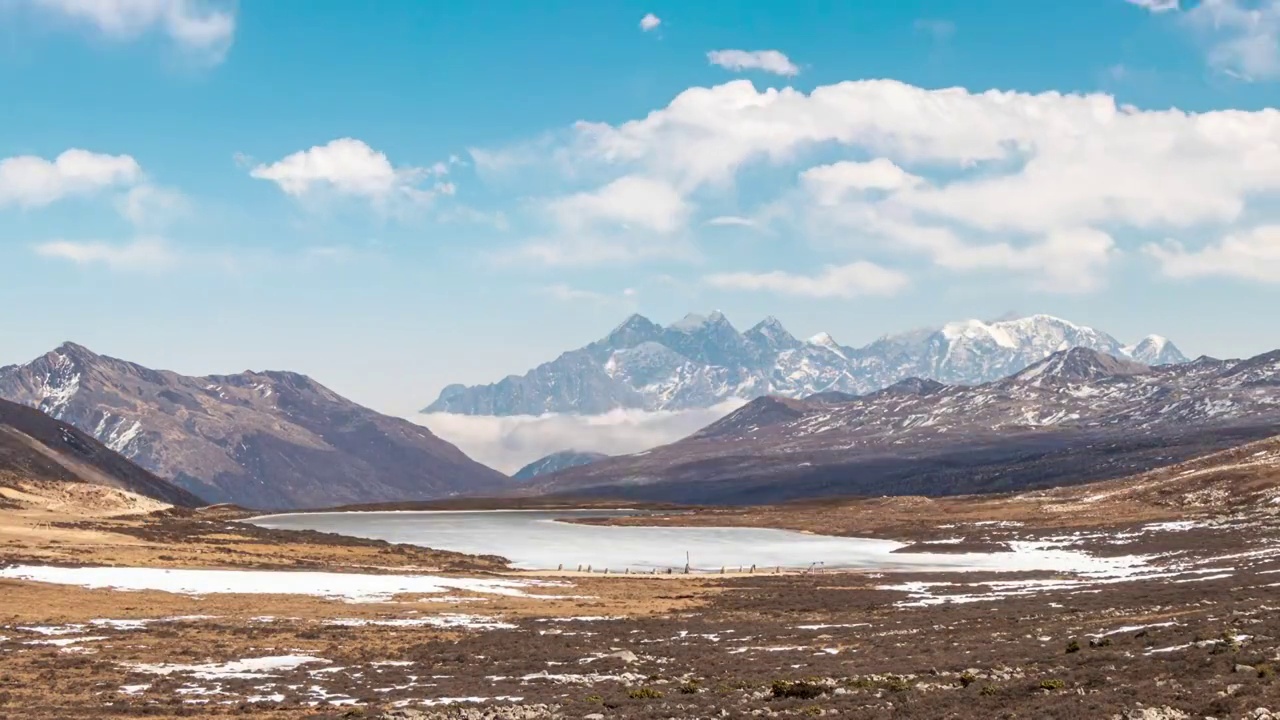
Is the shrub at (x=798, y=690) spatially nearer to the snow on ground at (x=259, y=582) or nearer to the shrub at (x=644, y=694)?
the shrub at (x=644, y=694)

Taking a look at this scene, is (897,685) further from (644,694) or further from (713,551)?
(713,551)

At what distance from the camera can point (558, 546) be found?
16162 centimetres

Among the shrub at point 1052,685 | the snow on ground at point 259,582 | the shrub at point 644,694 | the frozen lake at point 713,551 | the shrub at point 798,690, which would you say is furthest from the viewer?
the frozen lake at point 713,551

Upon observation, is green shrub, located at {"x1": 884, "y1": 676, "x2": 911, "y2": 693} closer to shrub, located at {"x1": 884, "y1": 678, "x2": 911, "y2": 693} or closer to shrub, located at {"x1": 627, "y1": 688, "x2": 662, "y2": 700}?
shrub, located at {"x1": 884, "y1": 678, "x2": 911, "y2": 693}

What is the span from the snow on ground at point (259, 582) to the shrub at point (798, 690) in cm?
4778

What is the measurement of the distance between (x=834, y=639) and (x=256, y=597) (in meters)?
42.3

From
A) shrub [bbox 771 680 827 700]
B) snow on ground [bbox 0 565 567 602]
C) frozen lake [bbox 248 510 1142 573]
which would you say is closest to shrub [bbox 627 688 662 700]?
shrub [bbox 771 680 827 700]

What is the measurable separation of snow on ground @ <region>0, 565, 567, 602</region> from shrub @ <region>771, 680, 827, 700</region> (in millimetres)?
47783

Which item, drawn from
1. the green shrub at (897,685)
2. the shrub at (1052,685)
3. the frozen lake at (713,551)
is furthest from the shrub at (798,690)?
the frozen lake at (713,551)

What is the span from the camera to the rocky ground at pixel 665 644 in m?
34.8

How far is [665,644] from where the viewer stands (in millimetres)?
55531

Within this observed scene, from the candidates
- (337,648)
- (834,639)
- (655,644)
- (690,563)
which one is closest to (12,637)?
(337,648)

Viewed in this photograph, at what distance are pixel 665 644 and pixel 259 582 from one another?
43434 millimetres

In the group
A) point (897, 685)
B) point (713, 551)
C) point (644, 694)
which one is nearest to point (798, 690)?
point (897, 685)
